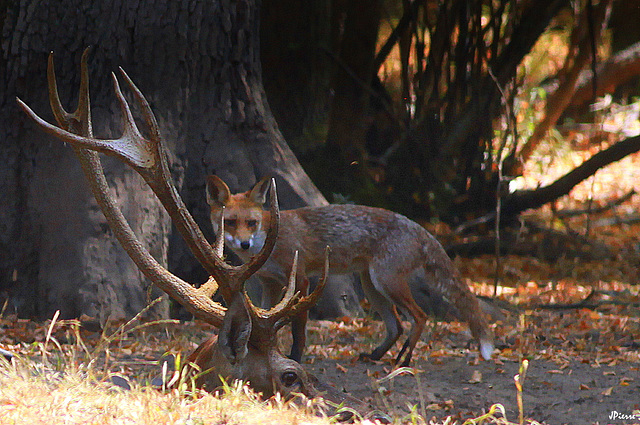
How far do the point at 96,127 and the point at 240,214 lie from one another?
159cm

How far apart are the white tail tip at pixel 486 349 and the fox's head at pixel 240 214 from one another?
1.84m

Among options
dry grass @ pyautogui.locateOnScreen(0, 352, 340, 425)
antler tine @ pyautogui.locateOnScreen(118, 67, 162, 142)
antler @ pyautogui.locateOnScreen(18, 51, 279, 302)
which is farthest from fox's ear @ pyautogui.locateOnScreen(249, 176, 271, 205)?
dry grass @ pyautogui.locateOnScreen(0, 352, 340, 425)

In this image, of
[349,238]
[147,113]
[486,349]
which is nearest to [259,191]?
[349,238]

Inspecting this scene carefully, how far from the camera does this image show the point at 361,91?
10.5 m

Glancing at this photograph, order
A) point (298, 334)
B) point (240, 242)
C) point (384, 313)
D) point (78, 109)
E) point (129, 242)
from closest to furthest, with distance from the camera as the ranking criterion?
point (129, 242)
point (78, 109)
point (298, 334)
point (240, 242)
point (384, 313)

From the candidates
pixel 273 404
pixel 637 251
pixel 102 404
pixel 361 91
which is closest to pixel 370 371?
pixel 273 404

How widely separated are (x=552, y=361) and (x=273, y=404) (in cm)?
300

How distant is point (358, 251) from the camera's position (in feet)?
20.5

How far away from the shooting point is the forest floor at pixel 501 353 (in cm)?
499

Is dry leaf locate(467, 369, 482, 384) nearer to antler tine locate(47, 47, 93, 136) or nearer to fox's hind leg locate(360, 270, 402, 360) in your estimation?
fox's hind leg locate(360, 270, 402, 360)

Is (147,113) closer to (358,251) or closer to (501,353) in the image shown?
(358,251)

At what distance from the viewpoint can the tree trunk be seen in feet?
21.0

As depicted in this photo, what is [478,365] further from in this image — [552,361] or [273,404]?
[273,404]

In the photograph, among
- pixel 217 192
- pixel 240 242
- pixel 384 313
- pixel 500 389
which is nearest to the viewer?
pixel 500 389
